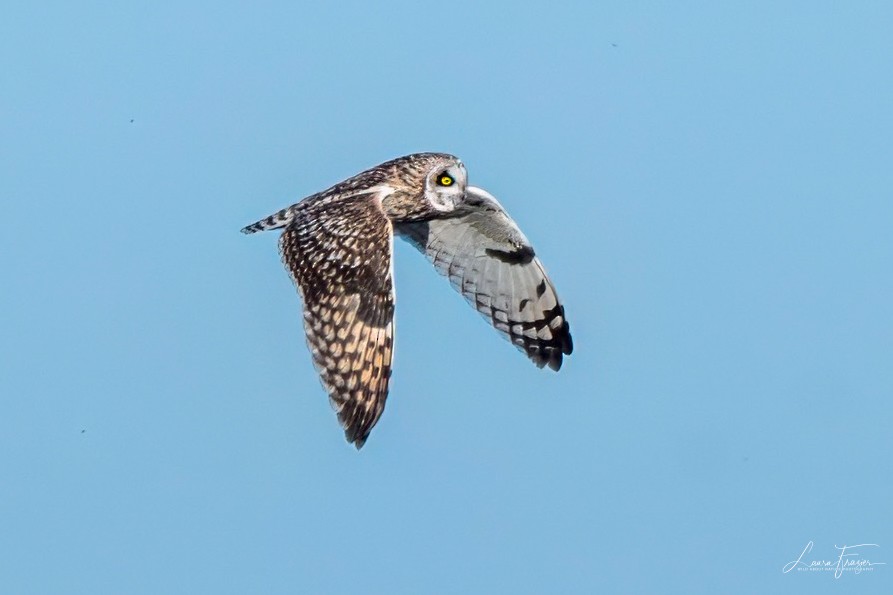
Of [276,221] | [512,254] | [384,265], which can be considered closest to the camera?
[384,265]

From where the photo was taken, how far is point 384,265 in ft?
27.1

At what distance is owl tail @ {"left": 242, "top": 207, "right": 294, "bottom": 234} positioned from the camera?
8.99 metres

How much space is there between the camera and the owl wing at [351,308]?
8117 millimetres

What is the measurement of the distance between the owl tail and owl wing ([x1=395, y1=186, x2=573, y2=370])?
0.96 metres

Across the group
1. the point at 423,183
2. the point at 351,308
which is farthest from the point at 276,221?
the point at 351,308

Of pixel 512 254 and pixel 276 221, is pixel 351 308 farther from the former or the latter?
pixel 512 254

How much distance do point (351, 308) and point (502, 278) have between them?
1.85 meters

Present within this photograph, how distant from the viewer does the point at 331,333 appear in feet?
27.2

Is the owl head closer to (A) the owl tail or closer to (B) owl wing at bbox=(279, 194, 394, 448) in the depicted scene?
(B) owl wing at bbox=(279, 194, 394, 448)

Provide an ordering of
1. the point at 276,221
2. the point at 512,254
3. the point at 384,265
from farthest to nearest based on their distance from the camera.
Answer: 1. the point at 512,254
2. the point at 276,221
3. the point at 384,265

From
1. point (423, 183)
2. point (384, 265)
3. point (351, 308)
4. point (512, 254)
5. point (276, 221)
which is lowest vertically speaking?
point (351, 308)

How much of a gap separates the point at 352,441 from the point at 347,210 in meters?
1.40

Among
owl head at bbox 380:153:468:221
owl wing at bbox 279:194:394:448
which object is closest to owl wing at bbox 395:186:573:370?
owl head at bbox 380:153:468:221

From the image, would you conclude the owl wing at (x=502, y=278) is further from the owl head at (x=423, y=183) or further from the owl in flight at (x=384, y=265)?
the owl head at (x=423, y=183)
